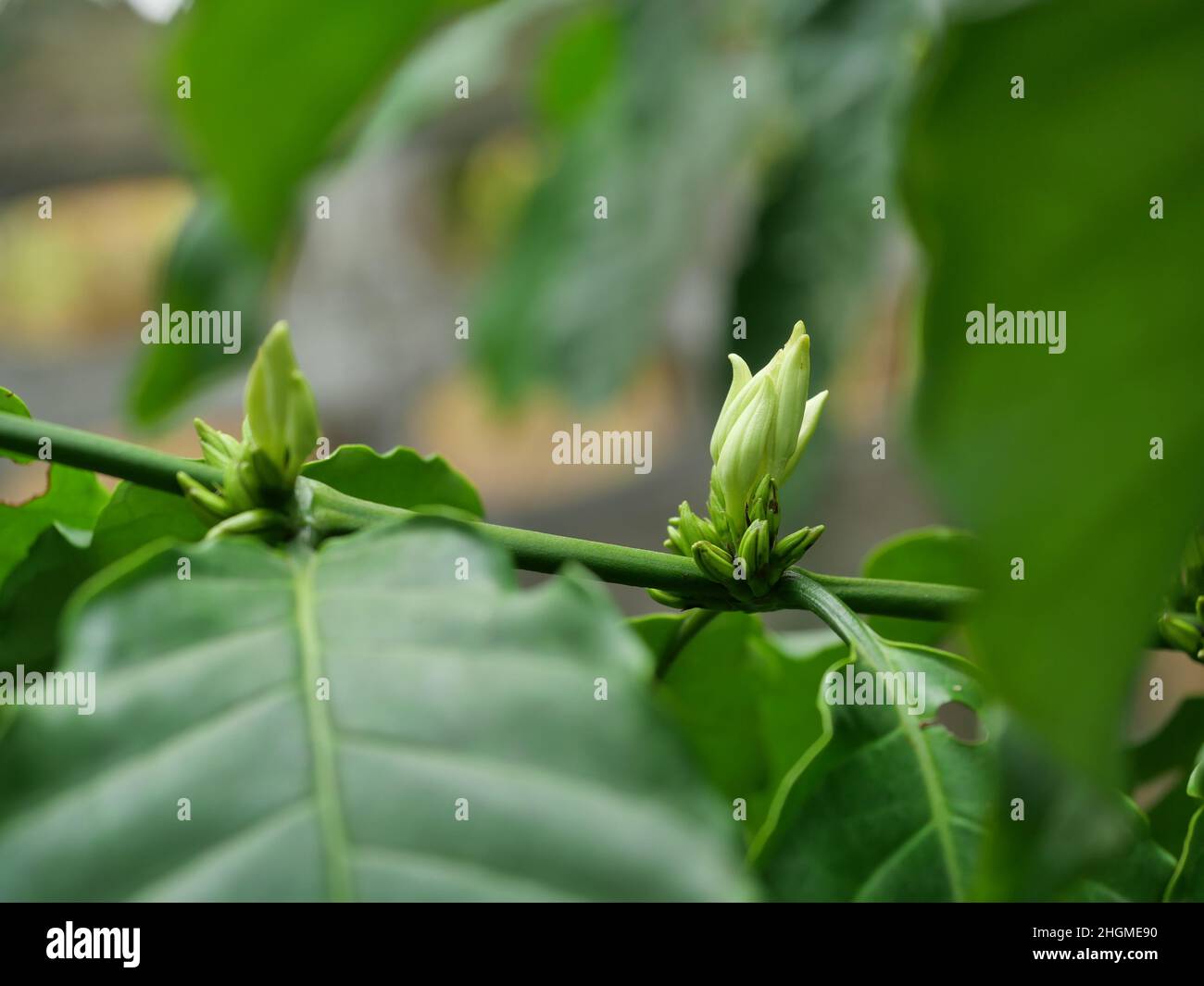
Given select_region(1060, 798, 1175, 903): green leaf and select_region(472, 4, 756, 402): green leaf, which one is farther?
select_region(472, 4, 756, 402): green leaf

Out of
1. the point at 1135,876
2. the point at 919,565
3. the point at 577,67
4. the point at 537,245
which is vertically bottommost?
the point at 1135,876

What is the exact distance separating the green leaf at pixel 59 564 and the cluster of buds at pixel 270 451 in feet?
0.17

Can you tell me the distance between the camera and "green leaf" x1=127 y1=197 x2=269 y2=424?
841 mm

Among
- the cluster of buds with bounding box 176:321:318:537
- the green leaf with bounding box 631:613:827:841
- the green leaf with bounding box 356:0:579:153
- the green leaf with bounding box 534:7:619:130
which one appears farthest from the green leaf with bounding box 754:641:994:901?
the green leaf with bounding box 534:7:619:130

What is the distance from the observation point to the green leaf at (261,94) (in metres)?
0.29

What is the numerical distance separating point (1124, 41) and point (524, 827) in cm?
20

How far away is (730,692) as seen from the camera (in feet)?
1.76

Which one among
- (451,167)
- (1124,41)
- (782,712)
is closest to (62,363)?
(451,167)

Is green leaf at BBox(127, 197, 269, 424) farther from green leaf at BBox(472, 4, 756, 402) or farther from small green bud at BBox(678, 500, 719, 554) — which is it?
green leaf at BBox(472, 4, 756, 402)

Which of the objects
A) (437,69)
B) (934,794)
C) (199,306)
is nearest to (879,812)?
(934,794)

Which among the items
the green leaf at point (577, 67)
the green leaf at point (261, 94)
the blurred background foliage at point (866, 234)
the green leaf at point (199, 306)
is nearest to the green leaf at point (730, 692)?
the blurred background foliage at point (866, 234)

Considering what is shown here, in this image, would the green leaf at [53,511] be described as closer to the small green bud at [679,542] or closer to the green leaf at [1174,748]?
the small green bud at [679,542]

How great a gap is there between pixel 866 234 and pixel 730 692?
26.2 inches

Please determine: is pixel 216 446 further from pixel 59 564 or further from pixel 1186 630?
pixel 1186 630
